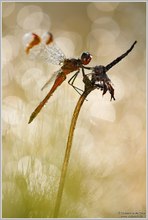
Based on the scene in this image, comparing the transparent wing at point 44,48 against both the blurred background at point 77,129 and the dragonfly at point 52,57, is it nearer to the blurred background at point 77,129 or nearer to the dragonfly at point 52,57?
the dragonfly at point 52,57

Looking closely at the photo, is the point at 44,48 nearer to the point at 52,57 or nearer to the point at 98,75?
the point at 52,57

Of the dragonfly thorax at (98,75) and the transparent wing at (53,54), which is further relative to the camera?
the transparent wing at (53,54)

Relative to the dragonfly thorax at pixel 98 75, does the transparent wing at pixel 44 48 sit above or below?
above

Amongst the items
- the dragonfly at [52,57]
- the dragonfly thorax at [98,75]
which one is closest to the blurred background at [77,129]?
the dragonfly at [52,57]

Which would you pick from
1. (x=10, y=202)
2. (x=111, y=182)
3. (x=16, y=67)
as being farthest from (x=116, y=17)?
(x=10, y=202)

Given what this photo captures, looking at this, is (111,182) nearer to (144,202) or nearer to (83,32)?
(144,202)

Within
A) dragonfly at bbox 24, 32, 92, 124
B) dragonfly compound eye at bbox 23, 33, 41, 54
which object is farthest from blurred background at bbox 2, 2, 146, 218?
dragonfly compound eye at bbox 23, 33, 41, 54

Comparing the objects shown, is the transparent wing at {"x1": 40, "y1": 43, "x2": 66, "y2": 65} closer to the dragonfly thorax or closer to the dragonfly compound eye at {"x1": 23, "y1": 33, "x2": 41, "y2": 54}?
the dragonfly compound eye at {"x1": 23, "y1": 33, "x2": 41, "y2": 54}
